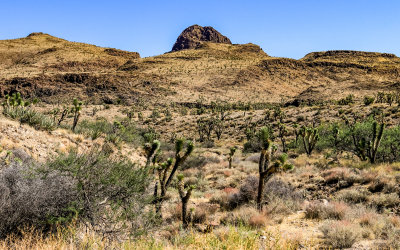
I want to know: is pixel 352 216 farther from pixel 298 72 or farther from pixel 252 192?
pixel 298 72

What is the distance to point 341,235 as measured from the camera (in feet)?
19.0

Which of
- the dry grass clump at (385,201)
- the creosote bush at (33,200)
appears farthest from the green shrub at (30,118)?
the dry grass clump at (385,201)

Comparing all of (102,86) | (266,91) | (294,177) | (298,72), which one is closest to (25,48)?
(102,86)

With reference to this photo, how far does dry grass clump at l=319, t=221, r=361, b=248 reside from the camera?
5.64 metres

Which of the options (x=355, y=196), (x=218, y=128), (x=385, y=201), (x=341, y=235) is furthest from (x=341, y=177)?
(x=218, y=128)

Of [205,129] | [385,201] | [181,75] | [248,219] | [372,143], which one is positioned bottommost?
[248,219]

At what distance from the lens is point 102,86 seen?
214 ft

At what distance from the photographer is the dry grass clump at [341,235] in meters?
5.64

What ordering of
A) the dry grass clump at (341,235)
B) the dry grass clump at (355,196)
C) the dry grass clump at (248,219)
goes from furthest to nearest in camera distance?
the dry grass clump at (355,196) < the dry grass clump at (248,219) < the dry grass clump at (341,235)

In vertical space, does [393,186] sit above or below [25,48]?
below

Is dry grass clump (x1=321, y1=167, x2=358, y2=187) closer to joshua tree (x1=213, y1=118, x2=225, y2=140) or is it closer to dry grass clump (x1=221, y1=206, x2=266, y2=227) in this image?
dry grass clump (x1=221, y1=206, x2=266, y2=227)

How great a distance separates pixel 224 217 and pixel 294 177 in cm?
745

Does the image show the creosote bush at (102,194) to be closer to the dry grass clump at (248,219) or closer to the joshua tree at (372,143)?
the dry grass clump at (248,219)

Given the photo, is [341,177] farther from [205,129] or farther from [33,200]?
[205,129]
